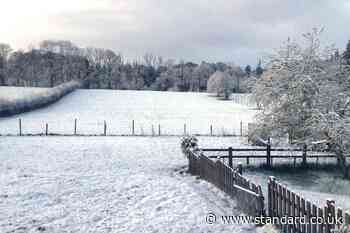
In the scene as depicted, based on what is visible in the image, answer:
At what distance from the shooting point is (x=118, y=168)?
16.9 meters

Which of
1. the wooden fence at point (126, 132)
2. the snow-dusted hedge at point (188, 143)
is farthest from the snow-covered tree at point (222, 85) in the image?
the snow-dusted hedge at point (188, 143)

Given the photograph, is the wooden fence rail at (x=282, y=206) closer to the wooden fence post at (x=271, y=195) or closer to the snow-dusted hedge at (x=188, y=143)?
the wooden fence post at (x=271, y=195)

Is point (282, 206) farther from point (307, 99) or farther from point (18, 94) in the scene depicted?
point (18, 94)

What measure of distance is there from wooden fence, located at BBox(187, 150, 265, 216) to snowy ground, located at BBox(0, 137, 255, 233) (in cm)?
30

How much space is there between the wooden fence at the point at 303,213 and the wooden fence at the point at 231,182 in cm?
34

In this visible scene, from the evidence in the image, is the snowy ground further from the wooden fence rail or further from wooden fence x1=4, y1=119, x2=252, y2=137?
wooden fence x1=4, y1=119, x2=252, y2=137

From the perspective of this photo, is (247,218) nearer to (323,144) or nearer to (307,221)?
(307,221)

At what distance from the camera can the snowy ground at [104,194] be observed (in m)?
9.27

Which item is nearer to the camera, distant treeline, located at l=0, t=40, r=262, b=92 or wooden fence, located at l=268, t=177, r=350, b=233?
wooden fence, located at l=268, t=177, r=350, b=233

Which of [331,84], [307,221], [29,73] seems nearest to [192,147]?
[331,84]

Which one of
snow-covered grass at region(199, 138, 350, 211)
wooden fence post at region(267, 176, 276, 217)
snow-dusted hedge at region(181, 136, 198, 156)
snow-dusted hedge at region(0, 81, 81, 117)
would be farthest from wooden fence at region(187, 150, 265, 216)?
snow-dusted hedge at region(0, 81, 81, 117)

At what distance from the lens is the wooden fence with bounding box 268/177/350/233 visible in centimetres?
666

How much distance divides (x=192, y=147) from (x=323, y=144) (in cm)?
539

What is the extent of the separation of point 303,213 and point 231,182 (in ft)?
12.2
